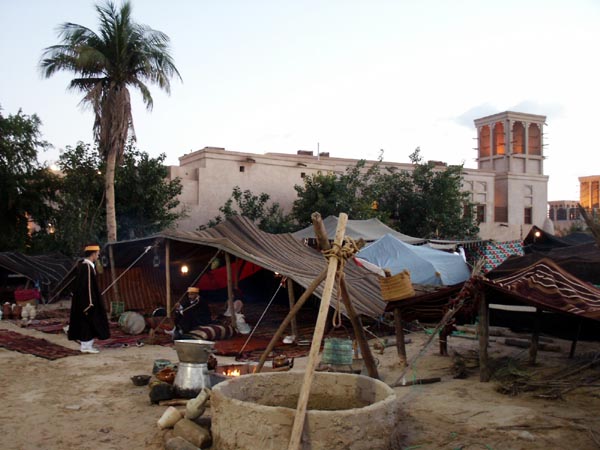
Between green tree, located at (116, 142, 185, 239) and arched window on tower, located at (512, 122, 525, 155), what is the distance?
21410 millimetres

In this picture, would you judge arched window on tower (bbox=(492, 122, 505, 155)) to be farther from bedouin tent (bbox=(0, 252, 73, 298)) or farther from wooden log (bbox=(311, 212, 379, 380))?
wooden log (bbox=(311, 212, 379, 380))

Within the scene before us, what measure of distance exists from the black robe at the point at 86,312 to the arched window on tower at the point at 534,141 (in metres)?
29.5

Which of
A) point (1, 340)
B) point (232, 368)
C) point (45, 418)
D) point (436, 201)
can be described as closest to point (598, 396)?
point (232, 368)

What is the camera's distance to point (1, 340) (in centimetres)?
1008

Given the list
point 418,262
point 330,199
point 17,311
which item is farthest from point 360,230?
point 17,311

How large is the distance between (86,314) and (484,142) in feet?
98.0

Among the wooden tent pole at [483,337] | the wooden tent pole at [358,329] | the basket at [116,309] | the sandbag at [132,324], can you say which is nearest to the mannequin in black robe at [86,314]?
the sandbag at [132,324]

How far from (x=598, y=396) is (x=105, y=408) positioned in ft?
17.3

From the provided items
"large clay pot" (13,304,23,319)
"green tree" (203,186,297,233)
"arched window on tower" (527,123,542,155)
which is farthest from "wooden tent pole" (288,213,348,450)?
"arched window on tower" (527,123,542,155)

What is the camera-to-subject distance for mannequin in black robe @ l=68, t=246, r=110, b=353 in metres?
9.01

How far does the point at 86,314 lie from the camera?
9.05m

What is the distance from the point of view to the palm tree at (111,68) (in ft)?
53.6

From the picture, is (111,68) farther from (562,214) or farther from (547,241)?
(562,214)

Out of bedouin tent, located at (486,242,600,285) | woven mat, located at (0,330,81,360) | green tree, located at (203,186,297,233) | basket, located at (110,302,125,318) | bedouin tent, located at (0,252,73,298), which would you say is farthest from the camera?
green tree, located at (203,186,297,233)
